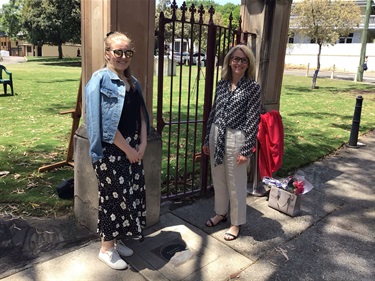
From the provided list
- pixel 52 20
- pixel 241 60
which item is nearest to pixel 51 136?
pixel 241 60

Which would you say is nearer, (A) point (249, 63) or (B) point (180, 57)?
(A) point (249, 63)

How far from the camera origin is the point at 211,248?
134 inches

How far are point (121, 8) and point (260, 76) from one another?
7.65 ft

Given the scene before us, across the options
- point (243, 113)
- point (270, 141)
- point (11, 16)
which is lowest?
point (270, 141)

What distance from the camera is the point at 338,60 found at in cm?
3806

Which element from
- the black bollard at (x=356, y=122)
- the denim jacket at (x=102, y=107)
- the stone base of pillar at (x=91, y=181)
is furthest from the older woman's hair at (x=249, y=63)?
the black bollard at (x=356, y=122)

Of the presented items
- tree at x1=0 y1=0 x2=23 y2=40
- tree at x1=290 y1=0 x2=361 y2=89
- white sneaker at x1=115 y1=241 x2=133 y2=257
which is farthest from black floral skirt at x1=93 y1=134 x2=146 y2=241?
tree at x1=0 y1=0 x2=23 y2=40

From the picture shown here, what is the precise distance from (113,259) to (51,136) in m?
4.79

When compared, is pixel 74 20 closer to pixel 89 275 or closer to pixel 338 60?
pixel 338 60

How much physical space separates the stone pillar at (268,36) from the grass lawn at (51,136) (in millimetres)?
1548

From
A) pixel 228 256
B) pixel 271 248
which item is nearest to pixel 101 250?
pixel 228 256

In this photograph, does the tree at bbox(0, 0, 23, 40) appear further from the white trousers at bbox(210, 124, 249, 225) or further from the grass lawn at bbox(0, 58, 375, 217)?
the white trousers at bbox(210, 124, 249, 225)

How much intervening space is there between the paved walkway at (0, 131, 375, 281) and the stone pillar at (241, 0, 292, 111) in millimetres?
1624

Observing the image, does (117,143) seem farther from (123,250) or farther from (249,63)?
(249,63)
